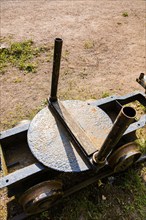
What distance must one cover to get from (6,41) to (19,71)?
1.09 metres

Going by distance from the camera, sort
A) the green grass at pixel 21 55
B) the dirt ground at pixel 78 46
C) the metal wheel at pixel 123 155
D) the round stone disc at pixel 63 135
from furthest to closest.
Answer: the green grass at pixel 21 55 → the dirt ground at pixel 78 46 → the metal wheel at pixel 123 155 → the round stone disc at pixel 63 135

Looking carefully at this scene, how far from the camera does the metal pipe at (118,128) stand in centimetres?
181

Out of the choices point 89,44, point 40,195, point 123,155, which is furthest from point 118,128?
point 89,44

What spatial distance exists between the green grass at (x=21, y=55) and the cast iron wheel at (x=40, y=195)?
2.83 metres

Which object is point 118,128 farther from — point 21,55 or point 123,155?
point 21,55

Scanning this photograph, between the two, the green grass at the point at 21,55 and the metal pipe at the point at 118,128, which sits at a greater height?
the metal pipe at the point at 118,128

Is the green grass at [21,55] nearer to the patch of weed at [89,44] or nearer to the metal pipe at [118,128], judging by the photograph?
the patch of weed at [89,44]

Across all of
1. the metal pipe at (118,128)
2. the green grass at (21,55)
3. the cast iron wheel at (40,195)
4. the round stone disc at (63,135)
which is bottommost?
the cast iron wheel at (40,195)

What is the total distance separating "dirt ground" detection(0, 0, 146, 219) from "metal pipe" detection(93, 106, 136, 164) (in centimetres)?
154

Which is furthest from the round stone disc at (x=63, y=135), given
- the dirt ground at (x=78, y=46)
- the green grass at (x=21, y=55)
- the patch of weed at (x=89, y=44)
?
the patch of weed at (x=89, y=44)

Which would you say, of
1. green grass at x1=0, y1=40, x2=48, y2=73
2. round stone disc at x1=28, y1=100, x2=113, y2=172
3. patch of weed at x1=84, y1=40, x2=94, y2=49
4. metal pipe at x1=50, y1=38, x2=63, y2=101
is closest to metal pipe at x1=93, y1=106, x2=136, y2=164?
round stone disc at x1=28, y1=100, x2=113, y2=172

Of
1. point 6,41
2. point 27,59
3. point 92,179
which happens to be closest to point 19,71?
point 27,59

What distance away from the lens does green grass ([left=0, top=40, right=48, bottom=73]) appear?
4906 millimetres

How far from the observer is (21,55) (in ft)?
16.8
